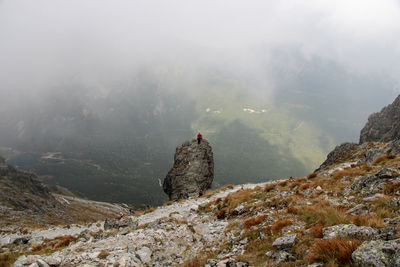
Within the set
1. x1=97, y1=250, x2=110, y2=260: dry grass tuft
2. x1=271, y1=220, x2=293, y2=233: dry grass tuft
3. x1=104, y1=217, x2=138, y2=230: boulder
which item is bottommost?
x1=97, y1=250, x2=110, y2=260: dry grass tuft

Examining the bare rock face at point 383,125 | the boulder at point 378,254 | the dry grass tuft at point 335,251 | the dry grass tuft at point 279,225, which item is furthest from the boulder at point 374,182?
the bare rock face at point 383,125

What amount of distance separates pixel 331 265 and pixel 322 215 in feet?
17.8

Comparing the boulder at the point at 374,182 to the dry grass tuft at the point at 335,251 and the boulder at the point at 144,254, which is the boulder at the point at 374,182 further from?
the boulder at the point at 144,254

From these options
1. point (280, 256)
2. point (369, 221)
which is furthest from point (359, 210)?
point (280, 256)

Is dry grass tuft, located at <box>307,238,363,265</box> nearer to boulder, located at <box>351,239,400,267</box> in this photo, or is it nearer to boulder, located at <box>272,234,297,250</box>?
boulder, located at <box>351,239,400,267</box>

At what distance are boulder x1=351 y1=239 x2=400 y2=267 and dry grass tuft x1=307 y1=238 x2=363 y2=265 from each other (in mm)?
358

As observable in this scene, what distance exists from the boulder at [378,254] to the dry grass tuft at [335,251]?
14.1 inches

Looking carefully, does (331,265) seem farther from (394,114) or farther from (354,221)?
(394,114)

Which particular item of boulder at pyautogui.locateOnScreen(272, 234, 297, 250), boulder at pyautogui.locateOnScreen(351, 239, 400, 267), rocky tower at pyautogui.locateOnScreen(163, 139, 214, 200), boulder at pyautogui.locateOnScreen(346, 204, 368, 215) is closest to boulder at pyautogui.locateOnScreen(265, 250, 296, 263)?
boulder at pyautogui.locateOnScreen(272, 234, 297, 250)

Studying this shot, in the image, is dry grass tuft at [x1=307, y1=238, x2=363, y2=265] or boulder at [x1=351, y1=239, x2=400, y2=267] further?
dry grass tuft at [x1=307, y1=238, x2=363, y2=265]

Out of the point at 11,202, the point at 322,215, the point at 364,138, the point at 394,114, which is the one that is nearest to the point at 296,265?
the point at 322,215

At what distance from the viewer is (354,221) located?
29.3 feet

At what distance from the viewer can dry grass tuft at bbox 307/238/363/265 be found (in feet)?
21.4

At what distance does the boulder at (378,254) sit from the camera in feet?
18.4
